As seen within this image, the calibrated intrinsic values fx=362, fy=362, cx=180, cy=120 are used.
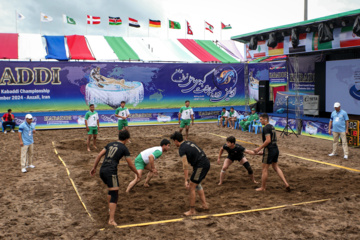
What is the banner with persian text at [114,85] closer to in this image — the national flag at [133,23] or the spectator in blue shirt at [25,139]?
the national flag at [133,23]

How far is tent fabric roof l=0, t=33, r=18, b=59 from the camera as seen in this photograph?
21.6 meters

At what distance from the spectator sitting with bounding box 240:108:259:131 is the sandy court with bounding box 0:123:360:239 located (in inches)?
267

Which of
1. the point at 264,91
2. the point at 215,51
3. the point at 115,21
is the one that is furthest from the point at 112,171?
the point at 115,21

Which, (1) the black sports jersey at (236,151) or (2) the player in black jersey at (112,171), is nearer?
(2) the player in black jersey at (112,171)

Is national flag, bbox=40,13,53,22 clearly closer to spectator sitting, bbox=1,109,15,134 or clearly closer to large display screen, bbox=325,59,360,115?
spectator sitting, bbox=1,109,15,134

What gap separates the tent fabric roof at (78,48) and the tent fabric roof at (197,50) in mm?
7619

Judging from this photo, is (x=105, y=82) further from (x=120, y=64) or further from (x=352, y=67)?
(x=352, y=67)

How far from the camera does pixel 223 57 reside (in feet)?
89.4

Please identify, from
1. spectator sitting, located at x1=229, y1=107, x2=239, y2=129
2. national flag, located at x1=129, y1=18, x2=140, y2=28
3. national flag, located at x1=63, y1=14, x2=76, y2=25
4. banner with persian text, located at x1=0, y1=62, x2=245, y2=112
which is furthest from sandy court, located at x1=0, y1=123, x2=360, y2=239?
national flag, located at x1=129, y1=18, x2=140, y2=28

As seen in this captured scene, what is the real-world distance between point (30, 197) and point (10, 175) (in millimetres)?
2553

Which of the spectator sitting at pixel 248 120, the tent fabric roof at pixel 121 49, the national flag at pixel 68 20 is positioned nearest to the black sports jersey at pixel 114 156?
the spectator sitting at pixel 248 120

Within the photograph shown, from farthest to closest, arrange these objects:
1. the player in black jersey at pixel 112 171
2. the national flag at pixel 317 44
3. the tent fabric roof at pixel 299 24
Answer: the national flag at pixel 317 44 < the tent fabric roof at pixel 299 24 < the player in black jersey at pixel 112 171

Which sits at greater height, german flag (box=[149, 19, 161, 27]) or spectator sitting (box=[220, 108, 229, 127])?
german flag (box=[149, 19, 161, 27])

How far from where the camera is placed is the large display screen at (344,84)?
1889 centimetres
